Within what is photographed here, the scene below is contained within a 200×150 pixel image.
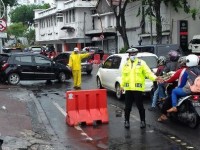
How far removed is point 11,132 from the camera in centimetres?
920

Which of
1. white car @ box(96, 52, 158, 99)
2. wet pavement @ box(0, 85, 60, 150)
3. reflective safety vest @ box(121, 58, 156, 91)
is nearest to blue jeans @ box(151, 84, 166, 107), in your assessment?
reflective safety vest @ box(121, 58, 156, 91)

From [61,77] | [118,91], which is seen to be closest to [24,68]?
[61,77]

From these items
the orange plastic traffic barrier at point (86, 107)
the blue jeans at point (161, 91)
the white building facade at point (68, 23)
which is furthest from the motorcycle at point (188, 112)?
the white building facade at point (68, 23)

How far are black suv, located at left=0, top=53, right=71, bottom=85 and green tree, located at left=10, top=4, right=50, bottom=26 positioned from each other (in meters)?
87.7

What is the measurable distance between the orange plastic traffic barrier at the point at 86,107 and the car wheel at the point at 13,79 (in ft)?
36.9

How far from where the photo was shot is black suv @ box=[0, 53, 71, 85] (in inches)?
842

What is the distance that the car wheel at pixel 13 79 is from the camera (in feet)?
70.3

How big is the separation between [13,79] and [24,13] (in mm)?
90823

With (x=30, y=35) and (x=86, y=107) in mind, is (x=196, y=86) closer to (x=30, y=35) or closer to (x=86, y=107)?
(x=86, y=107)

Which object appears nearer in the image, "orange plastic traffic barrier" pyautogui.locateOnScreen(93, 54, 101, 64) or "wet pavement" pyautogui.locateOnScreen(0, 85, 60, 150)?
"wet pavement" pyautogui.locateOnScreen(0, 85, 60, 150)

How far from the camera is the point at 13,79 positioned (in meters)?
21.5

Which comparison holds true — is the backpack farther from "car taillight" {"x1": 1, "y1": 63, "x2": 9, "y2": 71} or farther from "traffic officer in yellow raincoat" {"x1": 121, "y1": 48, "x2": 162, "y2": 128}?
"car taillight" {"x1": 1, "y1": 63, "x2": 9, "y2": 71}

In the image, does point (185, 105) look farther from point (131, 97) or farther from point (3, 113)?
point (3, 113)

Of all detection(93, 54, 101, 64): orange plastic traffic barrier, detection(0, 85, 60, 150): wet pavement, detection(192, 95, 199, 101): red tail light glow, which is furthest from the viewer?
detection(93, 54, 101, 64): orange plastic traffic barrier
